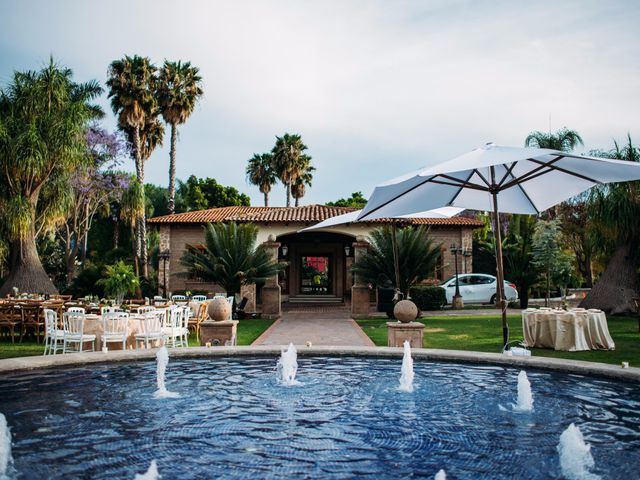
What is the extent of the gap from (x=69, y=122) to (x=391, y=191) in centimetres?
1551

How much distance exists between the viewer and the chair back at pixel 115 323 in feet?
32.2

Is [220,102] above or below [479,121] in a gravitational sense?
above

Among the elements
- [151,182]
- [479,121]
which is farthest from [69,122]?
[151,182]

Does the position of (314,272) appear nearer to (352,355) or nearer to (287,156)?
(287,156)

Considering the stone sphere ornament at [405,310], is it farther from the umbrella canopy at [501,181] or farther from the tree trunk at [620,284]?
the tree trunk at [620,284]

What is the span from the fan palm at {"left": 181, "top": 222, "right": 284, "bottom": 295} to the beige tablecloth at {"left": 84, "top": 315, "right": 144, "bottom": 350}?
8469 millimetres

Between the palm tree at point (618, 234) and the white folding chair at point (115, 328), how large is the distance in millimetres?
15296

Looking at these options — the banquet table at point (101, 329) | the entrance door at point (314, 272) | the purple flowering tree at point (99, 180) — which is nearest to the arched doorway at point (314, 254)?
the entrance door at point (314, 272)

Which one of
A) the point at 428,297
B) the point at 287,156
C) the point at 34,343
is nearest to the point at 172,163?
the point at 287,156

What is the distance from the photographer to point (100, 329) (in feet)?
33.1

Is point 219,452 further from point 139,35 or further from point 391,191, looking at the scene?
point 139,35

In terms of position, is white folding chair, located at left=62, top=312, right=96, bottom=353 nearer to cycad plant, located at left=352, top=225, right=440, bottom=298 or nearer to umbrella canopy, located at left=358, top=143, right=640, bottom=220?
umbrella canopy, located at left=358, top=143, right=640, bottom=220

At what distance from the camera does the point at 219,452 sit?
4160mm

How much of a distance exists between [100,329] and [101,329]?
19 mm
